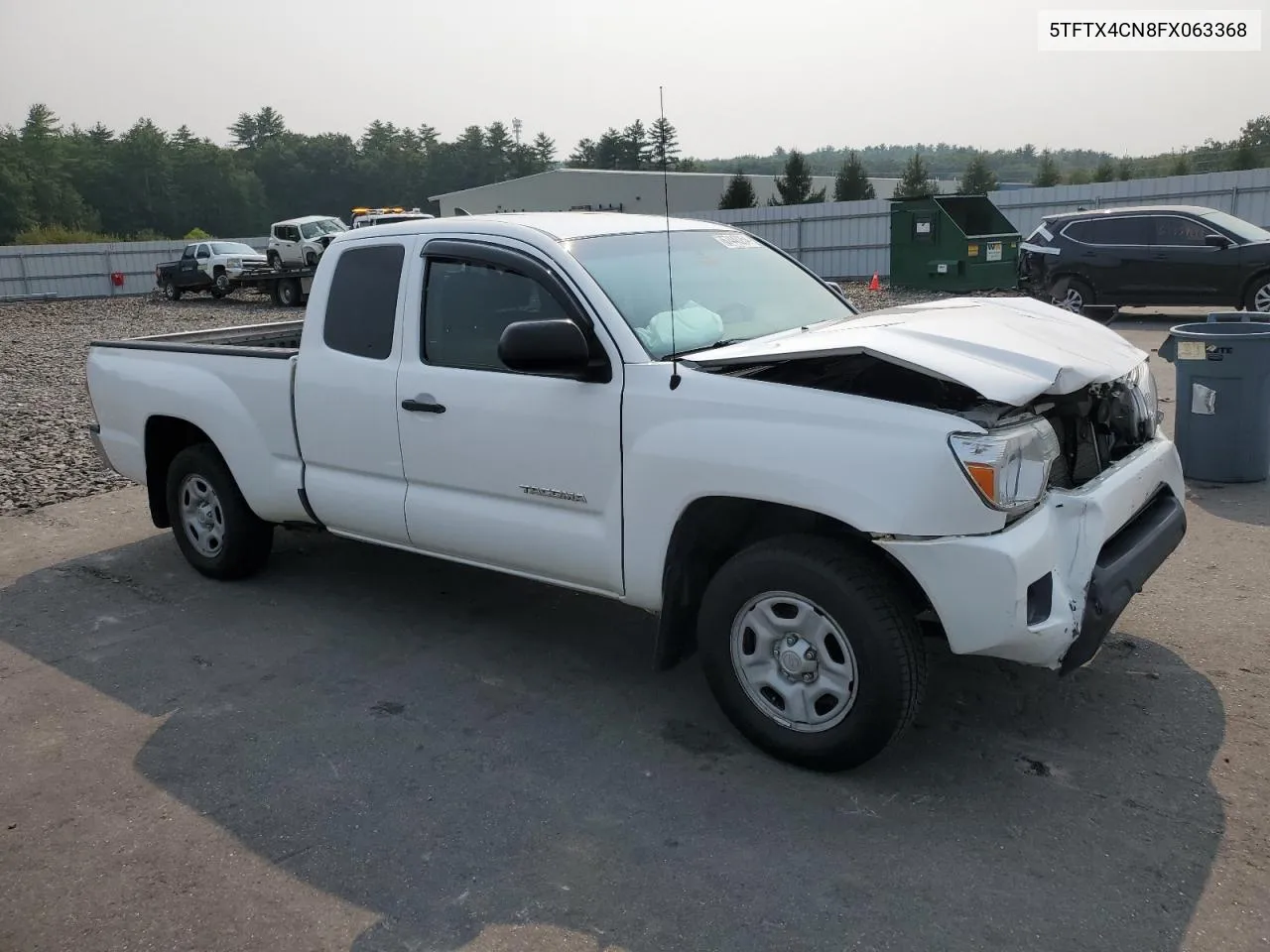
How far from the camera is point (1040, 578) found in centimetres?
326

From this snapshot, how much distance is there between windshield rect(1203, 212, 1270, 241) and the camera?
14573mm

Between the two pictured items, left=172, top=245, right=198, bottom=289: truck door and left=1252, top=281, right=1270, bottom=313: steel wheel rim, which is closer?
left=1252, top=281, right=1270, bottom=313: steel wheel rim

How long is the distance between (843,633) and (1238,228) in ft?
47.6

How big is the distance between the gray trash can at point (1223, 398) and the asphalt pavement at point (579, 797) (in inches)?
72.1

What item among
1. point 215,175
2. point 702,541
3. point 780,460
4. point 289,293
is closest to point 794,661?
point 702,541

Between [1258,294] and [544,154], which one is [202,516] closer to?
[1258,294]

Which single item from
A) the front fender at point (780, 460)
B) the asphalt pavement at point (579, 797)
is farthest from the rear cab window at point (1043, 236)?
the front fender at point (780, 460)

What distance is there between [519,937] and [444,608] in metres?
2.72

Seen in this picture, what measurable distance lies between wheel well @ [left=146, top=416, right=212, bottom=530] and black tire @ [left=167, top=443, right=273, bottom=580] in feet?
0.47

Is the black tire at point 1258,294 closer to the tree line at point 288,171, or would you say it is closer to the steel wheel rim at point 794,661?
the steel wheel rim at point 794,661

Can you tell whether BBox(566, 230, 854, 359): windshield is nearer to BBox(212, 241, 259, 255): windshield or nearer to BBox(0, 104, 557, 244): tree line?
BBox(212, 241, 259, 255): windshield

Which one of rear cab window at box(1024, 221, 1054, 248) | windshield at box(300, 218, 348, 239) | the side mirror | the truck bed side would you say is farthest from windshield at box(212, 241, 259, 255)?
the side mirror

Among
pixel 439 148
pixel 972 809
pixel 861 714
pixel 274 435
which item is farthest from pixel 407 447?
pixel 439 148

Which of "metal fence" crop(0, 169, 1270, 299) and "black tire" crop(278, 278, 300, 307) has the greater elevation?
"metal fence" crop(0, 169, 1270, 299)
